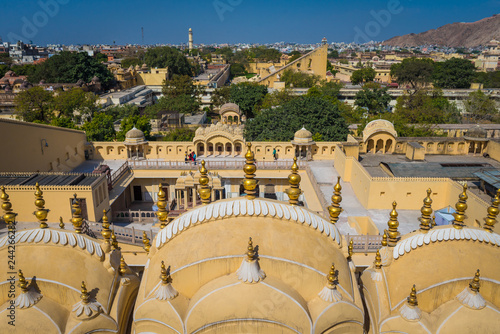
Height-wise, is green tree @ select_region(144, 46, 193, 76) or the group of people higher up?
green tree @ select_region(144, 46, 193, 76)

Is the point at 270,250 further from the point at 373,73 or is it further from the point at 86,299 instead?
the point at 373,73

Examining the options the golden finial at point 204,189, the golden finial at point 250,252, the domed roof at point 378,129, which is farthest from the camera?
the domed roof at point 378,129

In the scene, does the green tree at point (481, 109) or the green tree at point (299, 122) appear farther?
the green tree at point (481, 109)

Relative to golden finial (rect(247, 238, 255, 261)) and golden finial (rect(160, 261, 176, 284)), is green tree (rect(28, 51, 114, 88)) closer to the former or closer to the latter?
golden finial (rect(160, 261, 176, 284))

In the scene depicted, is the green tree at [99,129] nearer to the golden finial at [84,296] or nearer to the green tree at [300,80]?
the golden finial at [84,296]

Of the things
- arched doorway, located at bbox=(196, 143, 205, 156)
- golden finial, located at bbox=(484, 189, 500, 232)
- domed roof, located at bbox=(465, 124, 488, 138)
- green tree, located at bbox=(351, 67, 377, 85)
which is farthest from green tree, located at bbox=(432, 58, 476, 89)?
golden finial, located at bbox=(484, 189, 500, 232)

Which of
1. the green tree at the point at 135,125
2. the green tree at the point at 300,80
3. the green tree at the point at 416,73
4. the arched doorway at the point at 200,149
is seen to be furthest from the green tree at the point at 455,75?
the arched doorway at the point at 200,149

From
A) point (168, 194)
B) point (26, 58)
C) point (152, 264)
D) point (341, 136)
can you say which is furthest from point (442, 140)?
point (26, 58)
